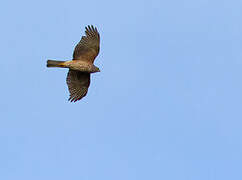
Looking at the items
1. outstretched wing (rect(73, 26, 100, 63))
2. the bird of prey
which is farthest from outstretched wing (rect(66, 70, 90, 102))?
outstretched wing (rect(73, 26, 100, 63))

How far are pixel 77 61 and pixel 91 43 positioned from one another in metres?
→ 1.01

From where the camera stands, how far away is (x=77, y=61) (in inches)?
678

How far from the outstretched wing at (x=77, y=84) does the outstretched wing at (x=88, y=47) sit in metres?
0.75

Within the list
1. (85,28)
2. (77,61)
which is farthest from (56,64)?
(85,28)

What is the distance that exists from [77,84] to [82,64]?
3.42ft

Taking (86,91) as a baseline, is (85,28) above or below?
above

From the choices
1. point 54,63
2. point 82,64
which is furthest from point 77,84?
point 54,63

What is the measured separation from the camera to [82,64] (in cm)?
1712

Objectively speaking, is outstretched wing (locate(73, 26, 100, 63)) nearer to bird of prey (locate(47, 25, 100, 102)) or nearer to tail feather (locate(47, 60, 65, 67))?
bird of prey (locate(47, 25, 100, 102))

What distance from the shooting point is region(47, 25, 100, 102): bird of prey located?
17.1m

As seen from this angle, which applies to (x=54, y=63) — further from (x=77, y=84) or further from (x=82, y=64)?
(x=77, y=84)

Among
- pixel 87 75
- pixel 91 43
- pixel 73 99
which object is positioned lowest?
pixel 73 99

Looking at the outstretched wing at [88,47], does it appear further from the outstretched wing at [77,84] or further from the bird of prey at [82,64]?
the outstretched wing at [77,84]

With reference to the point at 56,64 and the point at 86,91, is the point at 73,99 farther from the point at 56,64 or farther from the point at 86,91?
the point at 56,64
